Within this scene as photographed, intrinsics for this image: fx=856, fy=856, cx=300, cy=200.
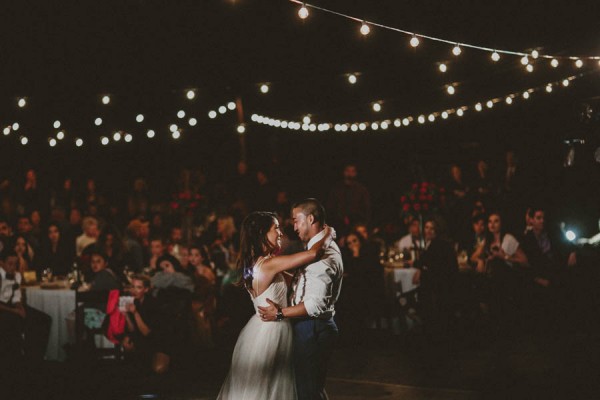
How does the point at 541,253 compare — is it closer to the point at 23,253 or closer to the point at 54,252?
the point at 54,252

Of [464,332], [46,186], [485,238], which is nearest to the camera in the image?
[464,332]

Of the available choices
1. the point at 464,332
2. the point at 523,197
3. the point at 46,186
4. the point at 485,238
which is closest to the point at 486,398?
the point at 464,332

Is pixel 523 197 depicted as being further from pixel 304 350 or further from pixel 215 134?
pixel 304 350

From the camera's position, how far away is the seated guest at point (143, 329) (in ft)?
25.3

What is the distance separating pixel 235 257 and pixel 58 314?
7.84 feet

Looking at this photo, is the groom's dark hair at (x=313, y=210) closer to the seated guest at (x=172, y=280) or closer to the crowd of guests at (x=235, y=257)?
the crowd of guests at (x=235, y=257)

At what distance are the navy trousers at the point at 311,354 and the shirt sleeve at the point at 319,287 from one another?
11cm

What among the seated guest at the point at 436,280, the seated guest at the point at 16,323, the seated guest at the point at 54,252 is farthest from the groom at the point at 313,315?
the seated guest at the point at 54,252

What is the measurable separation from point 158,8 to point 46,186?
13.8 ft

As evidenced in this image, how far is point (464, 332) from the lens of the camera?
9125mm

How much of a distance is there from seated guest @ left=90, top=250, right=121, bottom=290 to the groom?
4155mm

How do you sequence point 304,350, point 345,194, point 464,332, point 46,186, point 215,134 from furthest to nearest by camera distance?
point 215,134
point 46,186
point 345,194
point 464,332
point 304,350

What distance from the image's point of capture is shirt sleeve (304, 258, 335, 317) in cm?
433

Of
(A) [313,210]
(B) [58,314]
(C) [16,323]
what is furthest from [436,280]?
(A) [313,210]
